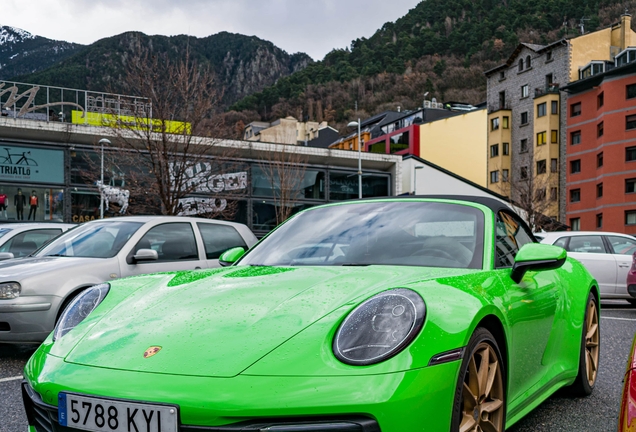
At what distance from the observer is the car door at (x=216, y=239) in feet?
24.4

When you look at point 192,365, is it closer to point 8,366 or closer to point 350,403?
point 350,403

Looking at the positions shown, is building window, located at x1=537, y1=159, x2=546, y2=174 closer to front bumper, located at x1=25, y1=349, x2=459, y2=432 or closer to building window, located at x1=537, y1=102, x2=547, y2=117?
building window, located at x1=537, y1=102, x2=547, y2=117

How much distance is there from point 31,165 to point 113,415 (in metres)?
32.9

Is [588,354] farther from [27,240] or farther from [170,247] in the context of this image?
[27,240]

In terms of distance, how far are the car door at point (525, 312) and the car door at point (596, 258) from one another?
892cm

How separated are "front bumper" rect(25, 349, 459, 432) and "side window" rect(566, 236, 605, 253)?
430 inches

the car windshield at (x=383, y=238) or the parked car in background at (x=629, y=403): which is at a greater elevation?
the car windshield at (x=383, y=238)

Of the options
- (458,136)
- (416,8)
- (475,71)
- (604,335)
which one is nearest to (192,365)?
(604,335)

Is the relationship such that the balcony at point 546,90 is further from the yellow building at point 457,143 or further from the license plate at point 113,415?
the license plate at point 113,415

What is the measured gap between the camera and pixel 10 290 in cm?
579

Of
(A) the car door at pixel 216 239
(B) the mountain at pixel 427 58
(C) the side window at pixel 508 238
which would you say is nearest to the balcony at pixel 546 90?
(B) the mountain at pixel 427 58

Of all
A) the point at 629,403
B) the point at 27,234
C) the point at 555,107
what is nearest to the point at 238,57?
the point at 555,107

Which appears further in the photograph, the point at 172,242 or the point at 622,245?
the point at 622,245

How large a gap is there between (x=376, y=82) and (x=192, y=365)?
353 feet
